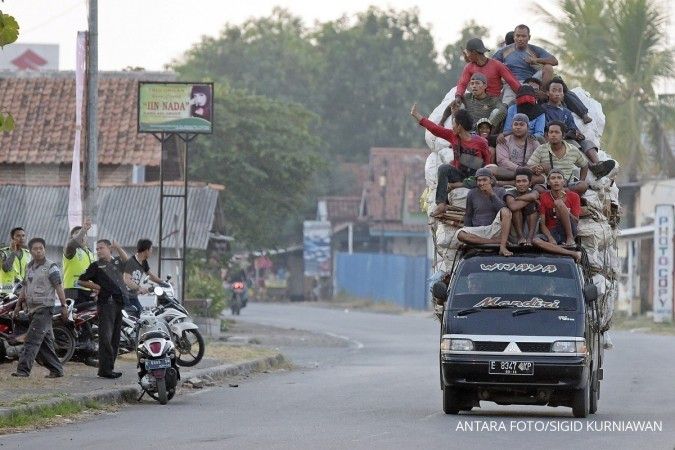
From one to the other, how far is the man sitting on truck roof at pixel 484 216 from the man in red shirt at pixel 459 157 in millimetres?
505

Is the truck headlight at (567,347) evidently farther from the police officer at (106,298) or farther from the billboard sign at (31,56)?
the billboard sign at (31,56)

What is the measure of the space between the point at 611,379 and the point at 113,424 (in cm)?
1020

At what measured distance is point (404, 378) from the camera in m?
24.1

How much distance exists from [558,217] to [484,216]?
783 mm

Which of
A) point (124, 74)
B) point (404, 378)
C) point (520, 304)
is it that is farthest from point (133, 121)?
point (520, 304)

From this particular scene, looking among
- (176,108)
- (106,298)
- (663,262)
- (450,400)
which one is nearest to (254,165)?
(663,262)

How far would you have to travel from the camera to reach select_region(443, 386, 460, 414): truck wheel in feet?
55.2

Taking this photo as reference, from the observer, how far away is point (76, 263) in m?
23.4

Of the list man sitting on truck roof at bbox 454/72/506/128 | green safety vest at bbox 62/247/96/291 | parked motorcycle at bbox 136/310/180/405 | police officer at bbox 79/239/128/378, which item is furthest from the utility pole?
man sitting on truck roof at bbox 454/72/506/128

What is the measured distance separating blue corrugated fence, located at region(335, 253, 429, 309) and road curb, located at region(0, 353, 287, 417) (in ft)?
124

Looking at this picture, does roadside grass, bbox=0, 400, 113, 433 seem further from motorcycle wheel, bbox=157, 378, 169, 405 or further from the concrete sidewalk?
motorcycle wheel, bbox=157, 378, 169, 405

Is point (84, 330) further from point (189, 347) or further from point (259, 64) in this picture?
point (259, 64)

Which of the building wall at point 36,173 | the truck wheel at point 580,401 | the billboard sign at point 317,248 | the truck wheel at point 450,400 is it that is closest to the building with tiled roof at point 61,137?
the building wall at point 36,173

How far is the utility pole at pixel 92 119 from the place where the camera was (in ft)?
83.6
